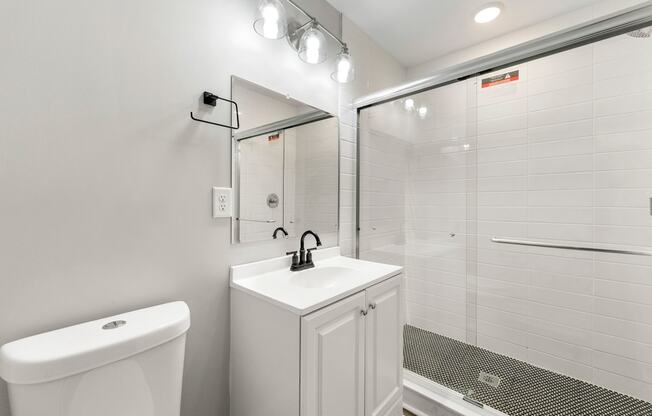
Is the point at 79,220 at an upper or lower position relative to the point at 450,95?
lower

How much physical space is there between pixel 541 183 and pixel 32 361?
2.51 m

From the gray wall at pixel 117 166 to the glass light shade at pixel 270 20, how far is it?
83 mm

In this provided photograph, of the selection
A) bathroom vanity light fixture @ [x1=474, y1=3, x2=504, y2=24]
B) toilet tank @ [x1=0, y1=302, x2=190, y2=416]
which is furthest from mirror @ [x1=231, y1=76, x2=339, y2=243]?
bathroom vanity light fixture @ [x1=474, y1=3, x2=504, y2=24]

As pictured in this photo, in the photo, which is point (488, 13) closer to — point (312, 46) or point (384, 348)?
point (312, 46)

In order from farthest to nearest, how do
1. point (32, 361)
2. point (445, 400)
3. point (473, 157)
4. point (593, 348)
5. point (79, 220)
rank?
1. point (473, 157)
2. point (593, 348)
3. point (445, 400)
4. point (79, 220)
5. point (32, 361)

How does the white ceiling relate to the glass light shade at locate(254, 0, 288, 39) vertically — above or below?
above

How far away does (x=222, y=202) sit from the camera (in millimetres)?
1160

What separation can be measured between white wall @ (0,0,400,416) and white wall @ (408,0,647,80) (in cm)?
133

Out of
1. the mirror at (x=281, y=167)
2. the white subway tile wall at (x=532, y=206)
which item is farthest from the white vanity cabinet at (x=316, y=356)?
the white subway tile wall at (x=532, y=206)

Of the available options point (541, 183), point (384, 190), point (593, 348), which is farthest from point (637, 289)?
point (384, 190)

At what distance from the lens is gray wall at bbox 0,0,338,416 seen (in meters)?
0.75

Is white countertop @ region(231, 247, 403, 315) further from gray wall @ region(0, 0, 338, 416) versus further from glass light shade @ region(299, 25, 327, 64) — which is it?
glass light shade @ region(299, 25, 327, 64)

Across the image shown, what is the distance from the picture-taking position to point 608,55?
1.54 metres

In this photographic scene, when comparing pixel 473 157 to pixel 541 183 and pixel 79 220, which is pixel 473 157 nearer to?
pixel 541 183
